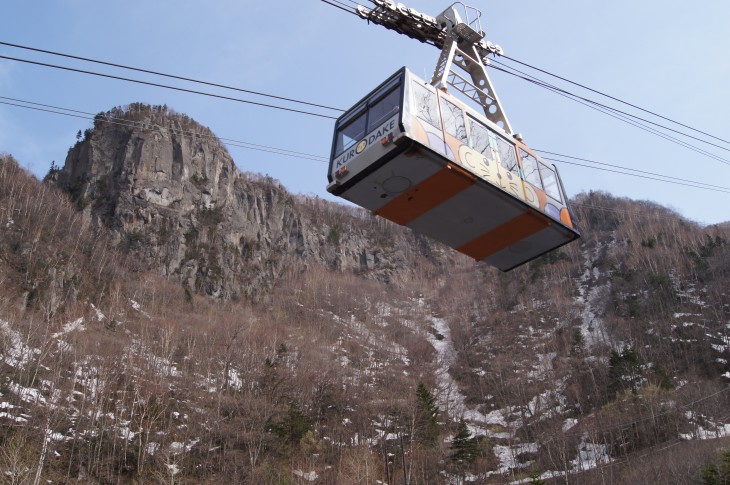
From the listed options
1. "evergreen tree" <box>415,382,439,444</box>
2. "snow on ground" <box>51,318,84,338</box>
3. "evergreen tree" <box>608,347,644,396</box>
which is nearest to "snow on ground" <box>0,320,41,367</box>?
"snow on ground" <box>51,318,84,338</box>

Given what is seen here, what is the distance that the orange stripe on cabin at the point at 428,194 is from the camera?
34.2ft

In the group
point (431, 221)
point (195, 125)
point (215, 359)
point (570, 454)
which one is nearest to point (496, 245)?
point (431, 221)

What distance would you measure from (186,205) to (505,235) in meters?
89.1

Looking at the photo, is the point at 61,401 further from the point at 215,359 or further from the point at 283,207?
the point at 283,207

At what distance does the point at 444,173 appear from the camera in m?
10.4

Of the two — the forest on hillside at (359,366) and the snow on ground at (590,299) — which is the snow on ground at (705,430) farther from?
the snow on ground at (590,299)

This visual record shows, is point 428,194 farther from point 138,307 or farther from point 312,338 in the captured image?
point 312,338

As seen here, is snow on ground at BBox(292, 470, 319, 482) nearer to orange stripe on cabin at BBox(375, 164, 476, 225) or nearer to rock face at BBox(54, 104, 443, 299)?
orange stripe on cabin at BBox(375, 164, 476, 225)

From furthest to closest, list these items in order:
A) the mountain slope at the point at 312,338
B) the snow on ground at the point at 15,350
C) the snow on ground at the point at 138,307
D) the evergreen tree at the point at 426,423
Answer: the snow on ground at the point at 138,307 → the evergreen tree at the point at 426,423 → the snow on ground at the point at 15,350 → the mountain slope at the point at 312,338

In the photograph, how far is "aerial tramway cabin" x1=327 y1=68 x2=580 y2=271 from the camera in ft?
33.9

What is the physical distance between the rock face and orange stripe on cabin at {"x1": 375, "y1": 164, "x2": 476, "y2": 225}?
71.8 meters

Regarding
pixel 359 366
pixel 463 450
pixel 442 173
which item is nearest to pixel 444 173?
pixel 442 173

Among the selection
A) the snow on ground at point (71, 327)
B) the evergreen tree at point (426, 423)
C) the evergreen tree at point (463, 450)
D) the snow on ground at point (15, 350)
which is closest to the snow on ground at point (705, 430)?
the evergreen tree at point (463, 450)

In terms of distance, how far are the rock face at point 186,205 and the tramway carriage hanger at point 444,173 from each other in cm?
7123
